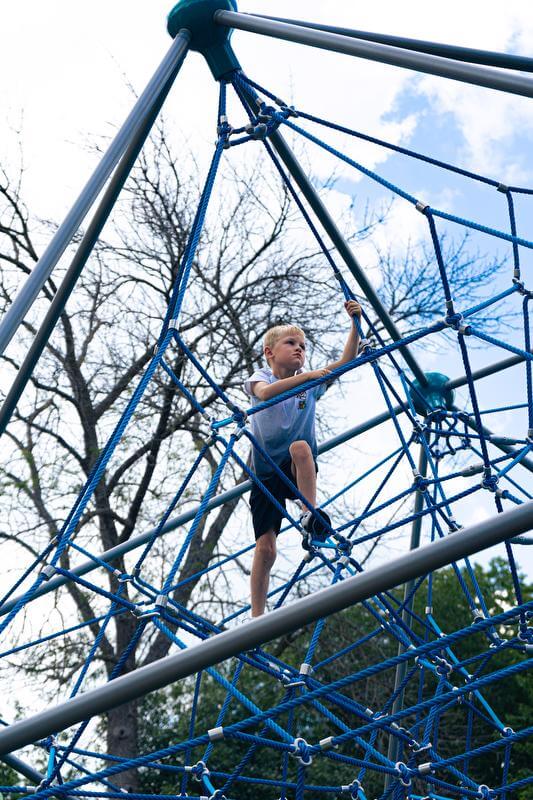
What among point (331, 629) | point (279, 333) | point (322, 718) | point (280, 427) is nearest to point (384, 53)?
point (279, 333)

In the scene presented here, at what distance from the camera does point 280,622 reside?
1573 mm

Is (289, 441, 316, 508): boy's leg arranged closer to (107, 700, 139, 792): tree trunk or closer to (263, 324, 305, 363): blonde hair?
(263, 324, 305, 363): blonde hair

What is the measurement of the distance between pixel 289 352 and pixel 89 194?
0.86 m

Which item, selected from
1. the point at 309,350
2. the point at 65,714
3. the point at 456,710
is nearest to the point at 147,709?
the point at 456,710

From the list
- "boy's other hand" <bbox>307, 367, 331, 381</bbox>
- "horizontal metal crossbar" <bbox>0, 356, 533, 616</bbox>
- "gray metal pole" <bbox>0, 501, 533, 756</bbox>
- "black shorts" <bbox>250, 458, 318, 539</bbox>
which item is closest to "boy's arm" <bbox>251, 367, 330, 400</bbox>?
"boy's other hand" <bbox>307, 367, 331, 381</bbox>

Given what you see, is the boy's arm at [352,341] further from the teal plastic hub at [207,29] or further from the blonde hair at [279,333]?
the teal plastic hub at [207,29]

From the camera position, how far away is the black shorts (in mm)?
2957

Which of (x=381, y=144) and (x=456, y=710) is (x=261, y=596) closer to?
(x=381, y=144)

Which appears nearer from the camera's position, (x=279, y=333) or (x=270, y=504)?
(x=270, y=504)

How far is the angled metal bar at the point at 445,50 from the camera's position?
221cm

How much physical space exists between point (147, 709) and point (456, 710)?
296cm

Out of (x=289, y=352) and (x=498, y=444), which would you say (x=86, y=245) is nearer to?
(x=289, y=352)

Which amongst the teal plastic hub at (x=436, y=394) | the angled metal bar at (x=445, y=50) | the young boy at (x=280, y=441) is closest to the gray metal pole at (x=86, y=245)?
the angled metal bar at (x=445, y=50)

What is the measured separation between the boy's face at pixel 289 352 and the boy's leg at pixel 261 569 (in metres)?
0.57
